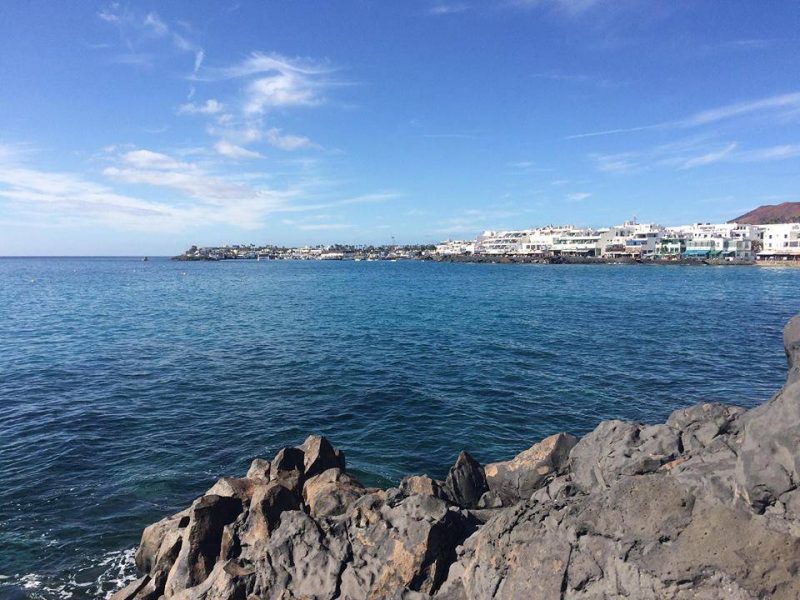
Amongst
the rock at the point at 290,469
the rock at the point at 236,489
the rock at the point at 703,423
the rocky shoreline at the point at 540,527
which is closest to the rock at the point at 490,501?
the rocky shoreline at the point at 540,527

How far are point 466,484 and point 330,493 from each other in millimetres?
4079

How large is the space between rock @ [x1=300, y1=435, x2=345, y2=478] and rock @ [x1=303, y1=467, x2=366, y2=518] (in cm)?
83

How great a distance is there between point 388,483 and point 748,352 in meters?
31.1

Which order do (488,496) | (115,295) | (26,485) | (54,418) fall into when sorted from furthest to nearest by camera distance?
1. (115,295)
2. (54,418)
3. (26,485)
4. (488,496)

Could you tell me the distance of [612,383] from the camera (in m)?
28.2

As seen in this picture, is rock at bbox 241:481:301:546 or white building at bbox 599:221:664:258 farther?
white building at bbox 599:221:664:258

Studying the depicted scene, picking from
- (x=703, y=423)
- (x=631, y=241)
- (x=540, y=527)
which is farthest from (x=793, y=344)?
(x=631, y=241)

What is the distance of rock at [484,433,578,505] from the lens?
547 inches

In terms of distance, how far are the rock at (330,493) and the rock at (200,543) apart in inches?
82.3

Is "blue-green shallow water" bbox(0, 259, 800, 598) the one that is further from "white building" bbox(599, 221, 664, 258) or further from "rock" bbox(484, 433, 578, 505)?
"white building" bbox(599, 221, 664, 258)

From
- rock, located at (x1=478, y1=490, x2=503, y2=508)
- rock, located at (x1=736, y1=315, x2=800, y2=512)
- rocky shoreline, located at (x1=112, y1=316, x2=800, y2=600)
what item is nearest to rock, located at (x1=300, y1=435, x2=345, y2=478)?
rocky shoreline, located at (x1=112, y1=316, x2=800, y2=600)

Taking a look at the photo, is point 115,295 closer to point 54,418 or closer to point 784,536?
point 54,418

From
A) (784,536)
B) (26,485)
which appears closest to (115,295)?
(26,485)

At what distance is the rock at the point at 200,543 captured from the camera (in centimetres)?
1148
